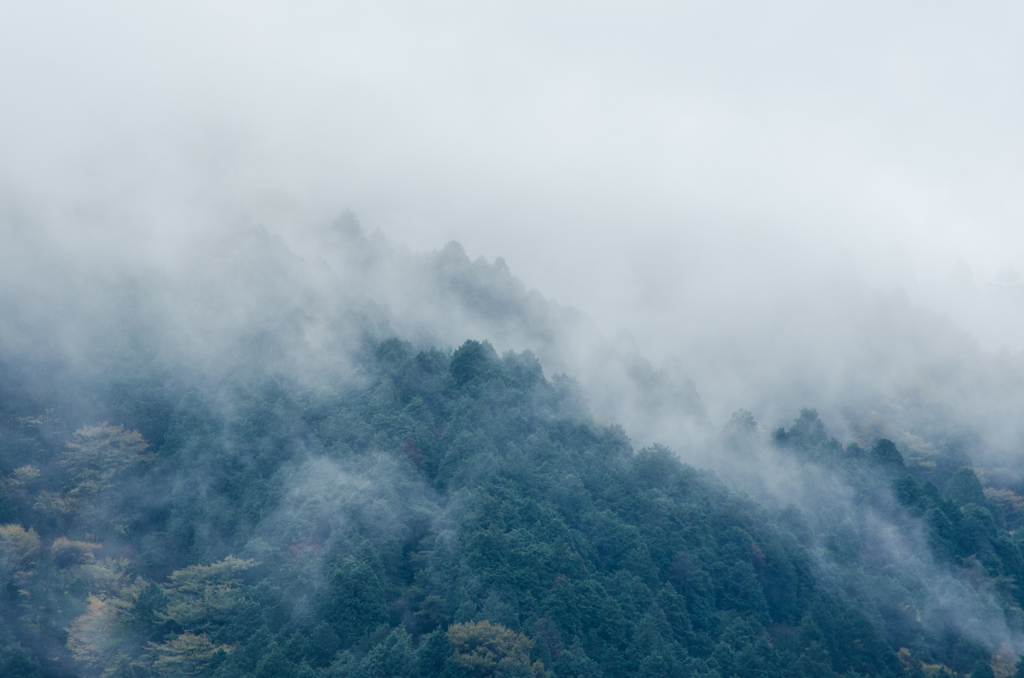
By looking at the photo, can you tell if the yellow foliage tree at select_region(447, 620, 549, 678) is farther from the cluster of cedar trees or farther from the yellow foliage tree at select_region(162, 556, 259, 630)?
the yellow foliage tree at select_region(162, 556, 259, 630)

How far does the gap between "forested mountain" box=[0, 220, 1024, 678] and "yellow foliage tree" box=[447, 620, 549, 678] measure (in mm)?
120

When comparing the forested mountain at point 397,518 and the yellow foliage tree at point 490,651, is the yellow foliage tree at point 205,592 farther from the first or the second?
the yellow foliage tree at point 490,651

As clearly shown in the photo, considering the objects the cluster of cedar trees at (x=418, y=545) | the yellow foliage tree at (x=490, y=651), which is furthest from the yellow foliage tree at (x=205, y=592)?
the yellow foliage tree at (x=490, y=651)

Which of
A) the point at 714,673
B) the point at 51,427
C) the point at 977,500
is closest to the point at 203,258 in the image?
the point at 51,427

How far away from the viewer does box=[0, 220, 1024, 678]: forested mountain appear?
35.3m

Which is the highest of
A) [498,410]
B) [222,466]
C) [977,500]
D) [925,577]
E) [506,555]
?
[977,500]

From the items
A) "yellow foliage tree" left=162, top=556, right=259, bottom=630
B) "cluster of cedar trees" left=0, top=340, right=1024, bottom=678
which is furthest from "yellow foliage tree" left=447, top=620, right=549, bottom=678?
"yellow foliage tree" left=162, top=556, right=259, bottom=630

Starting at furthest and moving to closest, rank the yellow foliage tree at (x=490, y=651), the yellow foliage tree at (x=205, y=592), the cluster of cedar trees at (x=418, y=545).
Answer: the yellow foliage tree at (x=205, y=592), the cluster of cedar trees at (x=418, y=545), the yellow foliage tree at (x=490, y=651)

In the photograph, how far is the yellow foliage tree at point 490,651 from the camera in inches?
1321

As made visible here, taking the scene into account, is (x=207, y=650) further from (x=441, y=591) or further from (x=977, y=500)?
(x=977, y=500)

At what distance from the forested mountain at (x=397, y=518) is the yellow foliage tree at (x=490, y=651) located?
12cm

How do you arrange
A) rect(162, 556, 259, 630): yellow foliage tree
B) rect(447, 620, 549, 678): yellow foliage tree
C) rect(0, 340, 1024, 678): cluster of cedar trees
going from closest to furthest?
rect(447, 620, 549, 678): yellow foliage tree
rect(0, 340, 1024, 678): cluster of cedar trees
rect(162, 556, 259, 630): yellow foliage tree

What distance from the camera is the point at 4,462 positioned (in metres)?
43.2

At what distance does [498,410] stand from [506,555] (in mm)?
11886
